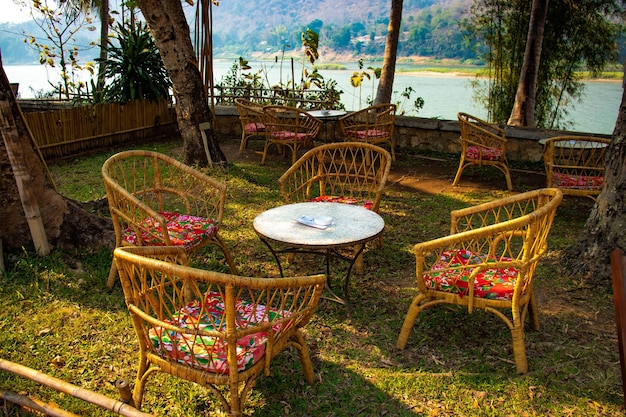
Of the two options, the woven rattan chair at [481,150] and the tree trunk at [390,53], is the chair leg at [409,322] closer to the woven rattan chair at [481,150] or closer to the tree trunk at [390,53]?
the woven rattan chair at [481,150]

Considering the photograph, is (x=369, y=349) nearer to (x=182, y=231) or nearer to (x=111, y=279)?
(x=182, y=231)

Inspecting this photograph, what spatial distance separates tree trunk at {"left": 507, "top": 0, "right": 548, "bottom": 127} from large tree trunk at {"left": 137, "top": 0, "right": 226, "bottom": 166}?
4665 mm

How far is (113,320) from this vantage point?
300 centimetres

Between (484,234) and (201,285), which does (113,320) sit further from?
(484,234)

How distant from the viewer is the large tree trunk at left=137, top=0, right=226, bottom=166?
5379 millimetres

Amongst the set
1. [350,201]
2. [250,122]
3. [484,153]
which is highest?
[250,122]

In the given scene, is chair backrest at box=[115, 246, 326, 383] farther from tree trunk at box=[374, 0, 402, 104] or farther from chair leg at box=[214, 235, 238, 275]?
tree trunk at box=[374, 0, 402, 104]

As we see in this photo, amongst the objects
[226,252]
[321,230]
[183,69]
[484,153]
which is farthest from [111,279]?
[484,153]

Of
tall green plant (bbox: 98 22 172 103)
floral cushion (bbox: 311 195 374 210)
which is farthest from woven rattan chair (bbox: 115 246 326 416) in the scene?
tall green plant (bbox: 98 22 172 103)

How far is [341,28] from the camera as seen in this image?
13.7 m

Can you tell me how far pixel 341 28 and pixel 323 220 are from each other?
38.6 ft

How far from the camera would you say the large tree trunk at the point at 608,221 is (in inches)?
126

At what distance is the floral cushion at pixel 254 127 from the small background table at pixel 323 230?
11.5 ft

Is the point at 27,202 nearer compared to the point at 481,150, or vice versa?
the point at 27,202
